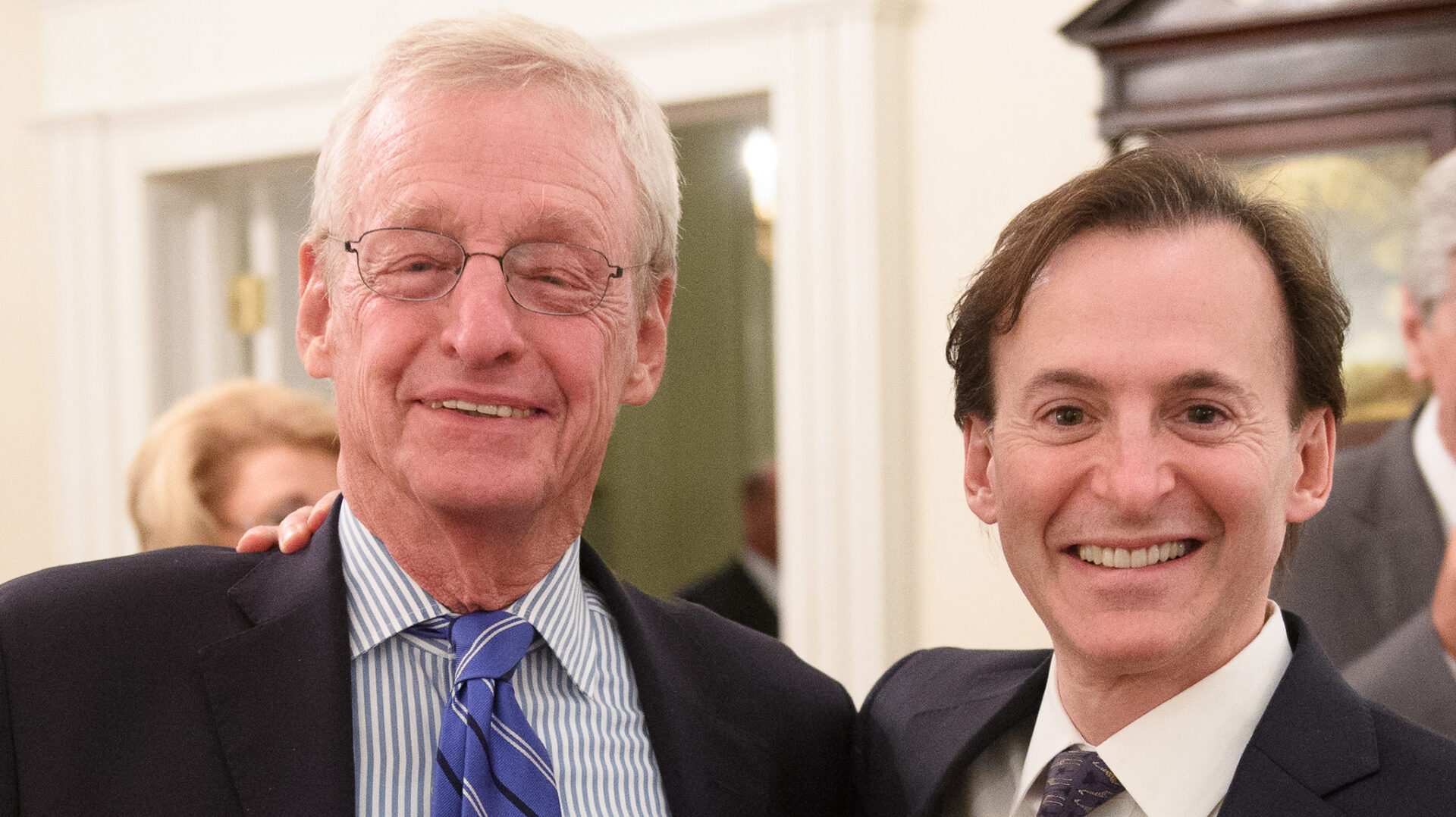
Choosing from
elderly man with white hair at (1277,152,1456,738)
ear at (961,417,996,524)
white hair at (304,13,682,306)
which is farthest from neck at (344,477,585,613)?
elderly man with white hair at (1277,152,1456,738)

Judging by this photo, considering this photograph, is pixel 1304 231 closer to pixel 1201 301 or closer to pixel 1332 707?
pixel 1201 301

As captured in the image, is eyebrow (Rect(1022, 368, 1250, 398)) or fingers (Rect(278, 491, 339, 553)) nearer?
eyebrow (Rect(1022, 368, 1250, 398))

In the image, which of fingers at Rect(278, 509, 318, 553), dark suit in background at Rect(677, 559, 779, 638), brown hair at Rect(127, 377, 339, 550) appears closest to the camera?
fingers at Rect(278, 509, 318, 553)

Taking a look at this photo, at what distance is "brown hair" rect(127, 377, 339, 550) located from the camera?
108 inches

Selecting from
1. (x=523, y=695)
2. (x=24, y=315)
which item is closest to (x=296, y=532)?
(x=523, y=695)

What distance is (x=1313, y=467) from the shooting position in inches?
54.7

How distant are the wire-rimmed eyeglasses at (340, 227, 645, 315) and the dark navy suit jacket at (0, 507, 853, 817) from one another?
0.93 ft

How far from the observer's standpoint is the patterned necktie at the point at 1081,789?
1.35 metres

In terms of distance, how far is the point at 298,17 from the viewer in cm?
387

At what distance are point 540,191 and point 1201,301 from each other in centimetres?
65

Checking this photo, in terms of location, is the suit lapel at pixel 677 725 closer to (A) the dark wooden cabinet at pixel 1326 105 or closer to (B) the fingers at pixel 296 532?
(B) the fingers at pixel 296 532

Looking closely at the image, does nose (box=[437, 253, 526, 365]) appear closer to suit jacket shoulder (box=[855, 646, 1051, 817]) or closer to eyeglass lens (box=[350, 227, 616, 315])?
eyeglass lens (box=[350, 227, 616, 315])

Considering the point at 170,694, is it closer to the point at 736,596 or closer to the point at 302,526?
the point at 302,526

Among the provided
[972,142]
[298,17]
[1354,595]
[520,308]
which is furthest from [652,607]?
[298,17]
